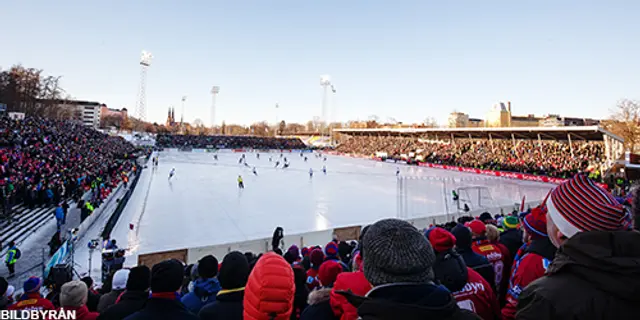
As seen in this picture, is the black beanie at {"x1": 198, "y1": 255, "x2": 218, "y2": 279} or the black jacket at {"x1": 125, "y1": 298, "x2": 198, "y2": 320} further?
the black beanie at {"x1": 198, "y1": 255, "x2": 218, "y2": 279}

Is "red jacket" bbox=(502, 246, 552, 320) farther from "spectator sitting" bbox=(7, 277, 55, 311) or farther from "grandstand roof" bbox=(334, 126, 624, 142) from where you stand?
"grandstand roof" bbox=(334, 126, 624, 142)

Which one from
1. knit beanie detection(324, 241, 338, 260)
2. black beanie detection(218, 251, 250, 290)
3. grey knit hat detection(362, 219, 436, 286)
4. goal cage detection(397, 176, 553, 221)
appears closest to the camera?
grey knit hat detection(362, 219, 436, 286)

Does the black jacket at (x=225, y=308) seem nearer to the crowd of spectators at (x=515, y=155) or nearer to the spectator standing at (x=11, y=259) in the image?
the spectator standing at (x=11, y=259)

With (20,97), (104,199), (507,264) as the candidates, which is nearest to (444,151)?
(104,199)

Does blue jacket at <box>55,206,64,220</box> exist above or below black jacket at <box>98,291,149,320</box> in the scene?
below

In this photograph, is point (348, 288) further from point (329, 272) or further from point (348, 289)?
point (329, 272)

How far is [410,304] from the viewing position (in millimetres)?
1057

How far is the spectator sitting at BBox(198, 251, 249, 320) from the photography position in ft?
7.86

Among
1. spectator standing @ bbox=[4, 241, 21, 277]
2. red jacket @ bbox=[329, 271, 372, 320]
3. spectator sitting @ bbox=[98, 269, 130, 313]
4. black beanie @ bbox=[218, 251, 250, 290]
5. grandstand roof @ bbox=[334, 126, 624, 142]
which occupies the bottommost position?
spectator standing @ bbox=[4, 241, 21, 277]

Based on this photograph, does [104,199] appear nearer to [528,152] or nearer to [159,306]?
[159,306]

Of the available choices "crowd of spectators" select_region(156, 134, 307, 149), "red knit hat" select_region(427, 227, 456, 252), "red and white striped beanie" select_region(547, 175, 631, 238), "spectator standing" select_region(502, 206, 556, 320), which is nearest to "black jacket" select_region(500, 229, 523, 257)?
"spectator standing" select_region(502, 206, 556, 320)

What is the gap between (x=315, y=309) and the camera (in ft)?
7.08

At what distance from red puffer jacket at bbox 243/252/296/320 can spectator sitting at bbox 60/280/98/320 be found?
5.75 ft

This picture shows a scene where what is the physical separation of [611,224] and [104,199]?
61.4 ft
